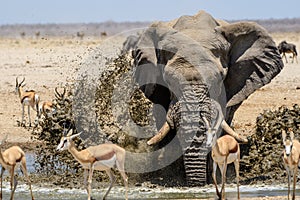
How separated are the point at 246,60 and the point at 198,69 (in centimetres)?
175

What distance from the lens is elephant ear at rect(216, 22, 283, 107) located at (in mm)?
14172

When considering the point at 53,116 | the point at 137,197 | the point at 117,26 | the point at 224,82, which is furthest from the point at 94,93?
the point at 117,26

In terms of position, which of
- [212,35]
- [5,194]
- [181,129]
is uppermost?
[212,35]

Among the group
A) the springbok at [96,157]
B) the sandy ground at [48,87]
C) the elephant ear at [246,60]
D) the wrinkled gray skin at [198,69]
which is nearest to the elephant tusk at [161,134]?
the wrinkled gray skin at [198,69]

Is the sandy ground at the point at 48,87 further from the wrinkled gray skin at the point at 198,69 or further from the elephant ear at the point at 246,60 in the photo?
the elephant ear at the point at 246,60

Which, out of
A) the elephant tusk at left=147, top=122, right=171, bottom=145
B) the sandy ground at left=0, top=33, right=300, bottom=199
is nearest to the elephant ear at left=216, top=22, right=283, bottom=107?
the elephant tusk at left=147, top=122, right=171, bottom=145

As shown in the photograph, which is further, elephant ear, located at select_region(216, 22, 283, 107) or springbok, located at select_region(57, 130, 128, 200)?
elephant ear, located at select_region(216, 22, 283, 107)

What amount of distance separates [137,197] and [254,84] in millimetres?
3314

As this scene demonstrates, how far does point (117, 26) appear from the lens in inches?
5536

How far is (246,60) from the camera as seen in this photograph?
14.2 m

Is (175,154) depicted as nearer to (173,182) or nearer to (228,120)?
(173,182)

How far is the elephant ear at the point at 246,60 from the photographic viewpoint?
14.2m

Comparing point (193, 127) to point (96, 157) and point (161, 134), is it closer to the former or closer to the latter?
point (161, 134)

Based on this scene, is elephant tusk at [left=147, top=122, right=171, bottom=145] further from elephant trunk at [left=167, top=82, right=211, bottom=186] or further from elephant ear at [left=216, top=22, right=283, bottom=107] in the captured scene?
elephant ear at [left=216, top=22, right=283, bottom=107]
